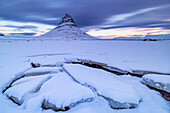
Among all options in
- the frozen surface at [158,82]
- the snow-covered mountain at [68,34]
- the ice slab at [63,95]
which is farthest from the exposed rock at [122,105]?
Answer: the snow-covered mountain at [68,34]

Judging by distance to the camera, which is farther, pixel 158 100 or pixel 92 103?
pixel 158 100

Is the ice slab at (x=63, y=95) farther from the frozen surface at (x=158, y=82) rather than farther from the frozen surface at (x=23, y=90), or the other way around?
the frozen surface at (x=158, y=82)

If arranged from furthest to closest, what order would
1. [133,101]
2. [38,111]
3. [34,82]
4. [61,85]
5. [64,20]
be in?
[64,20], [34,82], [61,85], [133,101], [38,111]

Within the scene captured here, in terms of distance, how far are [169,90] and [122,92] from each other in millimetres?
1466

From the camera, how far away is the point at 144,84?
3.36 m

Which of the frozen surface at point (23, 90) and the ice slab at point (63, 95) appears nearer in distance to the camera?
the ice slab at point (63, 95)

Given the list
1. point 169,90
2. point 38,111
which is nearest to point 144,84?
point 169,90

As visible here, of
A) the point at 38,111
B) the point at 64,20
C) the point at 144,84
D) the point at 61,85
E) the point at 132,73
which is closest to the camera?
the point at 38,111

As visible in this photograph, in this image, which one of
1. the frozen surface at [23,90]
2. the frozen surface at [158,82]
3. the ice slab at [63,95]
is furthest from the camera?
the frozen surface at [158,82]

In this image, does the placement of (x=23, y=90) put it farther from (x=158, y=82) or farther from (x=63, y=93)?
(x=158, y=82)

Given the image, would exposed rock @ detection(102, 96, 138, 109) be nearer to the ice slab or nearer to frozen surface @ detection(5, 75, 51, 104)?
the ice slab

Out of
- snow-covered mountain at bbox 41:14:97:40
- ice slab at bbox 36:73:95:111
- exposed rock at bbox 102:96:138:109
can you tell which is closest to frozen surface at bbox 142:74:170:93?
exposed rock at bbox 102:96:138:109

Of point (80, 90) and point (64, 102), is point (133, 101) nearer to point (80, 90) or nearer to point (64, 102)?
point (80, 90)

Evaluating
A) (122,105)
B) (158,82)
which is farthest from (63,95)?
(158,82)
